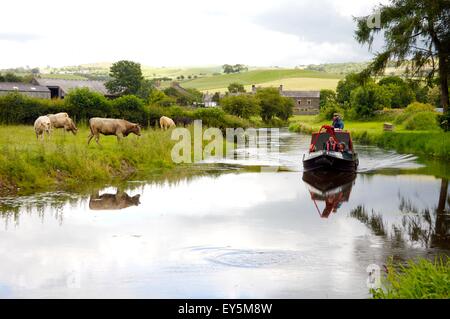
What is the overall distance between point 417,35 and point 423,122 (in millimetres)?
10364

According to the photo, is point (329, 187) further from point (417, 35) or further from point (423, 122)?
point (423, 122)

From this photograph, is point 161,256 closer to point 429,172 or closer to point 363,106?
point 429,172

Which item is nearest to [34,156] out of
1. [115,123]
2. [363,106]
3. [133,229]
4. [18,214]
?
[18,214]

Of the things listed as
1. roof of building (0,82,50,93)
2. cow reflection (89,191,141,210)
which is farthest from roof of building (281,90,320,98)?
cow reflection (89,191,141,210)

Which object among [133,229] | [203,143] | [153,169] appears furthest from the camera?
[203,143]

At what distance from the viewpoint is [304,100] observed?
150m

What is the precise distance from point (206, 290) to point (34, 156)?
11772mm

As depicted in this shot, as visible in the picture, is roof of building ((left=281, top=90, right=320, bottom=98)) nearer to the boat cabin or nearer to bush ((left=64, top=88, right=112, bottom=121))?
bush ((left=64, top=88, right=112, bottom=121))

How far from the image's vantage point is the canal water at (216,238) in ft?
30.9

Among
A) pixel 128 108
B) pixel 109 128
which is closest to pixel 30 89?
pixel 128 108

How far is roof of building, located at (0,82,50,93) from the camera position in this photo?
79.8 metres

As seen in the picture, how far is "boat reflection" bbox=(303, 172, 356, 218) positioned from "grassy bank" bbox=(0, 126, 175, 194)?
5.97 m

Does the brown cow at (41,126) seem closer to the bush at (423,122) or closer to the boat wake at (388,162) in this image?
the boat wake at (388,162)

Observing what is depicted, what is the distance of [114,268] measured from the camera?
10344mm
